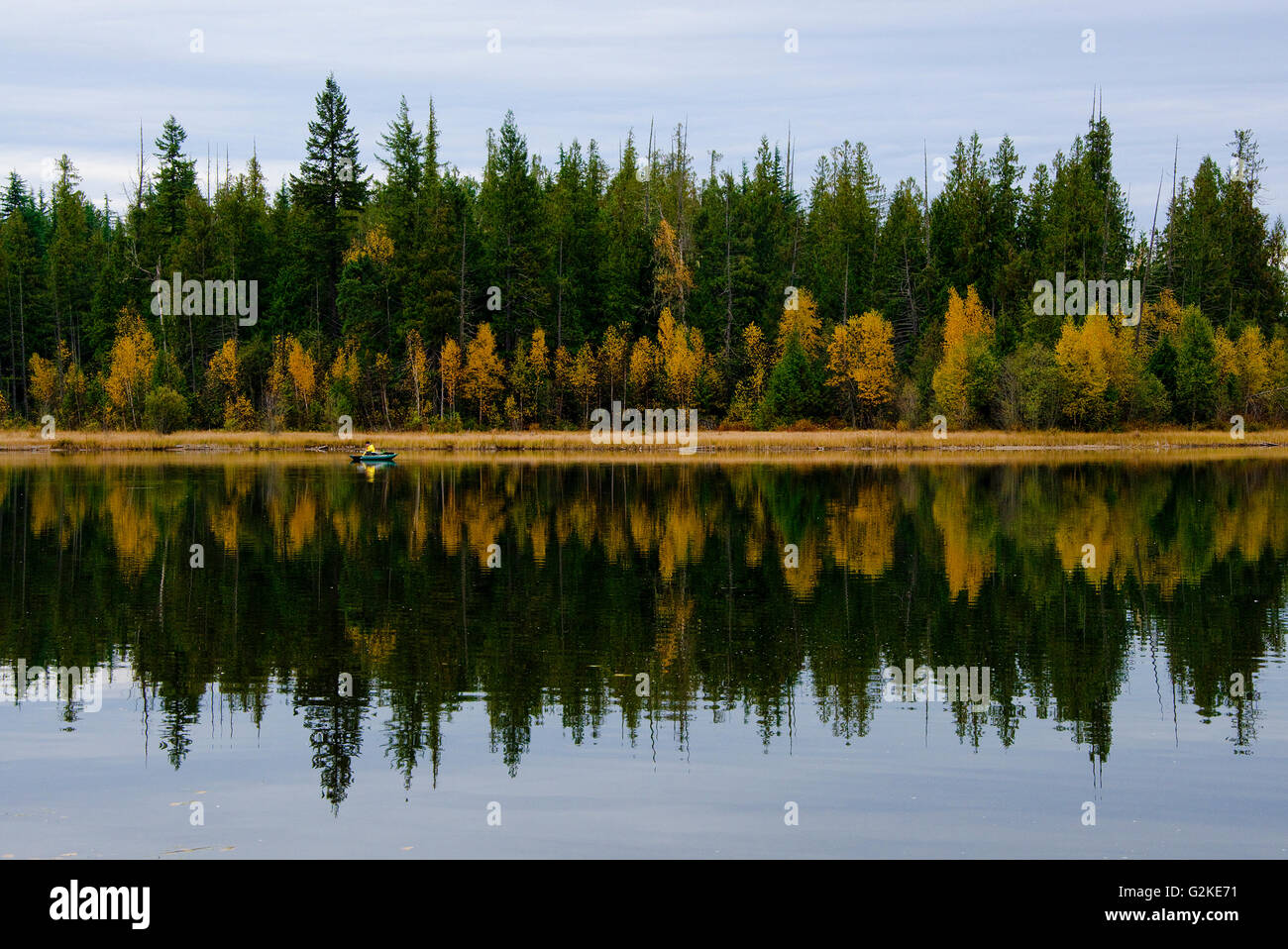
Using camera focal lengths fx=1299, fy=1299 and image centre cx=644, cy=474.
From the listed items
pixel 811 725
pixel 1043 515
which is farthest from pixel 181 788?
pixel 1043 515

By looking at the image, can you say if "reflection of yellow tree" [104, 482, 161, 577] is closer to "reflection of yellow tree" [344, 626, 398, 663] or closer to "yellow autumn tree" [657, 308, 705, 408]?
"reflection of yellow tree" [344, 626, 398, 663]

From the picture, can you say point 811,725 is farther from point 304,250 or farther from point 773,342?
point 304,250

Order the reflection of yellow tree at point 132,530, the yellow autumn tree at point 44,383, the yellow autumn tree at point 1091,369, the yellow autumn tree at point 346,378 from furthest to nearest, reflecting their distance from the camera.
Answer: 1. the yellow autumn tree at point 44,383
2. the yellow autumn tree at point 346,378
3. the yellow autumn tree at point 1091,369
4. the reflection of yellow tree at point 132,530

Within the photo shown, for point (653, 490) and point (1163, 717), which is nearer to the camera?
point (1163, 717)

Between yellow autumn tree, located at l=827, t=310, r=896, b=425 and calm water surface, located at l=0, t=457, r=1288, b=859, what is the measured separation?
56266mm

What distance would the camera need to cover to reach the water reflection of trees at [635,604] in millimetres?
15703

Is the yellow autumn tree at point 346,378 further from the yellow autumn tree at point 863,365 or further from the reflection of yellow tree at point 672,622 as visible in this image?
the reflection of yellow tree at point 672,622

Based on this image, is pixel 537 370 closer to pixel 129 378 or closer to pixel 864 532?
pixel 129 378

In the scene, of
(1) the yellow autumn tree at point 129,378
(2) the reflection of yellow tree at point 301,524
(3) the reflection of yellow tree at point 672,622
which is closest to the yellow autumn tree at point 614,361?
(1) the yellow autumn tree at point 129,378

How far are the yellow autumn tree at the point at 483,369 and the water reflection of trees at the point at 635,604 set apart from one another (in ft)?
168

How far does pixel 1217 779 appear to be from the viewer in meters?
12.4

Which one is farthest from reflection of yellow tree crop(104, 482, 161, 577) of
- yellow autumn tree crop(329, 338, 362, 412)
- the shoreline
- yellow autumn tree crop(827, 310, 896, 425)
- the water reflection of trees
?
yellow autumn tree crop(827, 310, 896, 425)
